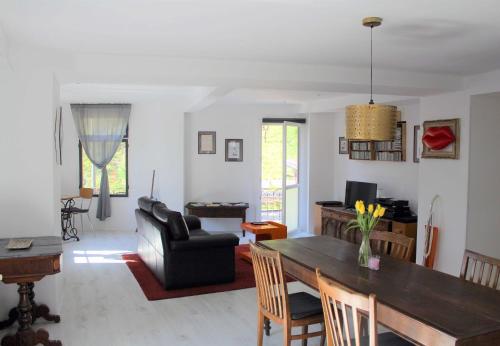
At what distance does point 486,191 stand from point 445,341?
3.52 meters

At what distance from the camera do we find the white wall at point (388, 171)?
6.71 metres

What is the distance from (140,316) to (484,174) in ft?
12.7

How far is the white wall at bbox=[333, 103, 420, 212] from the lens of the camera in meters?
6.71

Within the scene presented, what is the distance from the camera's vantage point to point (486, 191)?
4941 millimetres

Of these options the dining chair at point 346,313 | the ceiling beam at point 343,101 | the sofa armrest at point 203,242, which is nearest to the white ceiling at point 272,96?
the ceiling beam at point 343,101

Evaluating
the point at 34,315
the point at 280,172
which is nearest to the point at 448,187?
the point at 280,172

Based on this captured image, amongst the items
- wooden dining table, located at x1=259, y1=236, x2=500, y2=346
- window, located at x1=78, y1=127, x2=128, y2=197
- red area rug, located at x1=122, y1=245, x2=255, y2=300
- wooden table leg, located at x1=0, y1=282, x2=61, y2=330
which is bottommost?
red area rug, located at x1=122, y1=245, x2=255, y2=300

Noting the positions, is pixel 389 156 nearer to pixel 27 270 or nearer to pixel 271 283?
pixel 271 283

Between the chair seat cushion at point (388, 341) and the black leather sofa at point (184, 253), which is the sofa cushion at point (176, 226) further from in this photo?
the chair seat cushion at point (388, 341)

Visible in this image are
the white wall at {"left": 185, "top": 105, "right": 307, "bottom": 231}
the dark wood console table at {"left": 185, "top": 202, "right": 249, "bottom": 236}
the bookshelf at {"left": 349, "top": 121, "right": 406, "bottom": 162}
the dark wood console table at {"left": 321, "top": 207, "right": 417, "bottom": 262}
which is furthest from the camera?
the white wall at {"left": 185, "top": 105, "right": 307, "bottom": 231}

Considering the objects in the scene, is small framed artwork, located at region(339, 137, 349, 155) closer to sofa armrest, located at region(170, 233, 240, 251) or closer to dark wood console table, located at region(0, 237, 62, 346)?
sofa armrest, located at region(170, 233, 240, 251)

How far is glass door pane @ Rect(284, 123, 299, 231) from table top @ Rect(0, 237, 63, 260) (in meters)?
5.48

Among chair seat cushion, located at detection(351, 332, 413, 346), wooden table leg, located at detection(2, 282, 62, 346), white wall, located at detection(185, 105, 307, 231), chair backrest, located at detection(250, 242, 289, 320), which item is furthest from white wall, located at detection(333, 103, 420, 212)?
wooden table leg, located at detection(2, 282, 62, 346)

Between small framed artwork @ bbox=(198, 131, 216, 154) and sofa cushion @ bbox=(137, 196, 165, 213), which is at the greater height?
small framed artwork @ bbox=(198, 131, 216, 154)
